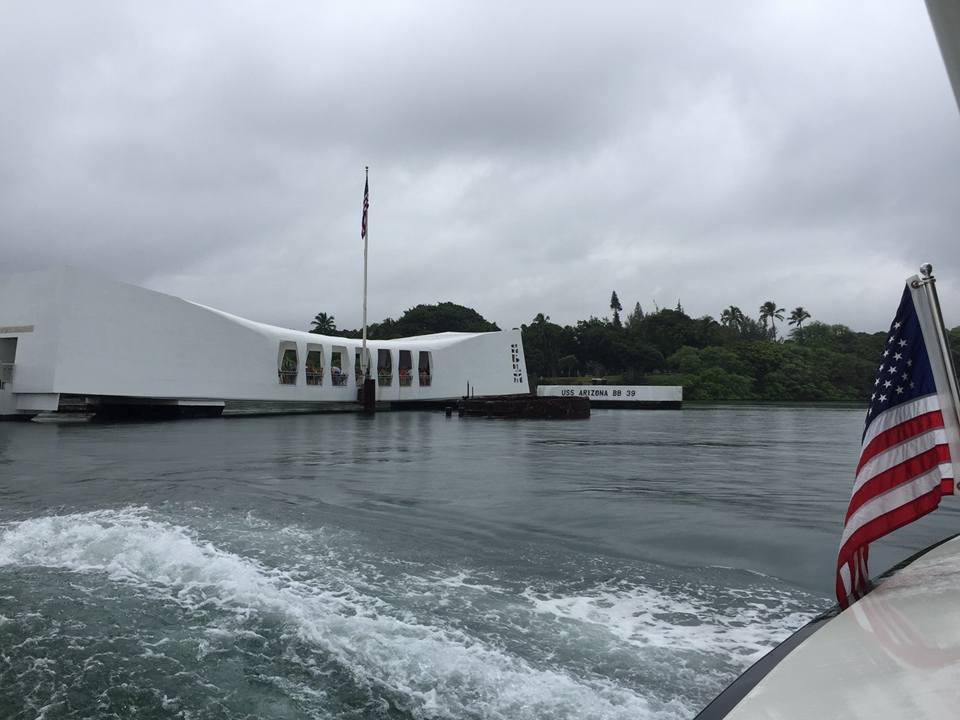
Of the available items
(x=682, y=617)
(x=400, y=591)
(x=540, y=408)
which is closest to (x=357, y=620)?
(x=400, y=591)

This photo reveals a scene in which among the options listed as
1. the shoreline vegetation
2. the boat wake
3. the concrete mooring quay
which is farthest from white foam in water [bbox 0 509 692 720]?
the shoreline vegetation

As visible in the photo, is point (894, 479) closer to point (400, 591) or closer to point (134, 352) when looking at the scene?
point (400, 591)

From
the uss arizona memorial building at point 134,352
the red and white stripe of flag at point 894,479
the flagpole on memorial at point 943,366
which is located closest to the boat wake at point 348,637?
the red and white stripe of flag at point 894,479

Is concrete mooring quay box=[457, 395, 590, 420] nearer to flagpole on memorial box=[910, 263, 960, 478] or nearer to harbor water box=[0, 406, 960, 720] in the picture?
harbor water box=[0, 406, 960, 720]

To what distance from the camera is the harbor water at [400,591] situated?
260cm

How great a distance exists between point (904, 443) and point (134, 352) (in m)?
26.3

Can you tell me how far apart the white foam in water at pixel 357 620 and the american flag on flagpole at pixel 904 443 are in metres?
0.93

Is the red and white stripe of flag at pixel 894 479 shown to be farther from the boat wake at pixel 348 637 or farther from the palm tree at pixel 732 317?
the palm tree at pixel 732 317

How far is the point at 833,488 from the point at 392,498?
5.61 metres

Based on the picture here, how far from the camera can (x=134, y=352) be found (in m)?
24.5

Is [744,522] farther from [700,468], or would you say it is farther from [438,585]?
[700,468]

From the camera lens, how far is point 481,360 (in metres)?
40.1

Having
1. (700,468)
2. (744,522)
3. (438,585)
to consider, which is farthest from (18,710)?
(700,468)

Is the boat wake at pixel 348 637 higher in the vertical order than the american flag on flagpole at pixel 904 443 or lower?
lower
